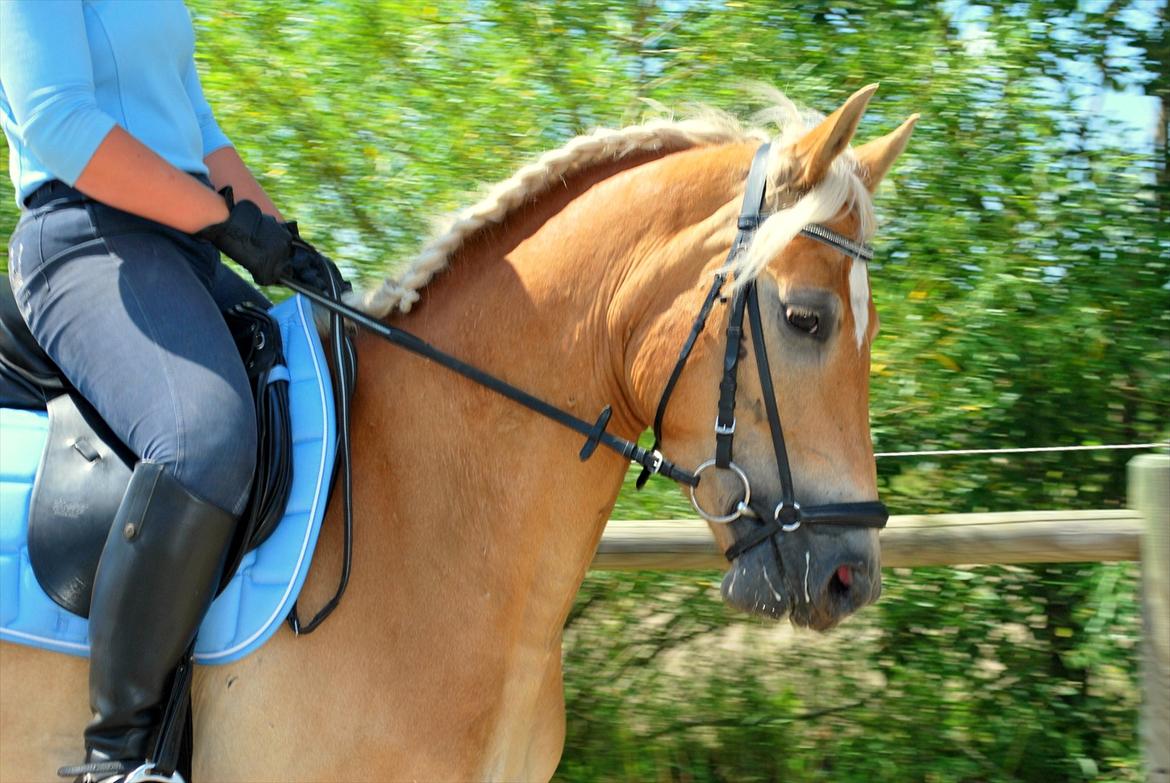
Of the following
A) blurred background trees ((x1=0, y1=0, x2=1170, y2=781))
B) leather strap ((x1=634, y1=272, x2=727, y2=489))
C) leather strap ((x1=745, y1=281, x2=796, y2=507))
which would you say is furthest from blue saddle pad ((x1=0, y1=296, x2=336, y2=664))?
blurred background trees ((x1=0, y1=0, x2=1170, y2=781))

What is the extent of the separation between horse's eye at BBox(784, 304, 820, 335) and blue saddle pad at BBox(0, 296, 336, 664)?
948 mm

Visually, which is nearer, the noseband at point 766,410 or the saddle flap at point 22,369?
the noseband at point 766,410

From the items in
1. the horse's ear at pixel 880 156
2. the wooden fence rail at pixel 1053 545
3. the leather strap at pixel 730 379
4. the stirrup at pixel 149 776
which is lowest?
the wooden fence rail at pixel 1053 545

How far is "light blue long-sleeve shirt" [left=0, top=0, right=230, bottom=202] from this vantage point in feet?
7.16

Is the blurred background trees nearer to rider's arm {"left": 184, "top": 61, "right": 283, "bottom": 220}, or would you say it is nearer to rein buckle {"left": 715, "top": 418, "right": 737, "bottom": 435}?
rider's arm {"left": 184, "top": 61, "right": 283, "bottom": 220}

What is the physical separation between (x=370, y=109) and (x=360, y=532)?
247 centimetres

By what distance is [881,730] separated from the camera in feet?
13.3

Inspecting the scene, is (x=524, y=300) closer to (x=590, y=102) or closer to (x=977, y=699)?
(x=590, y=102)

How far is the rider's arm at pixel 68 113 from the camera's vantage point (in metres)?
2.18

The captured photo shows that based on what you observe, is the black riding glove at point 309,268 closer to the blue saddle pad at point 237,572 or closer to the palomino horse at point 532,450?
the palomino horse at point 532,450

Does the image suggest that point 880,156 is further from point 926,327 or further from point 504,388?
point 926,327

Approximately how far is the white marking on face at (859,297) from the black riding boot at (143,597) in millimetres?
1269

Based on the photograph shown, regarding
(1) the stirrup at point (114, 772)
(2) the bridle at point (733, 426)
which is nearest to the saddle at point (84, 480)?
(2) the bridle at point (733, 426)

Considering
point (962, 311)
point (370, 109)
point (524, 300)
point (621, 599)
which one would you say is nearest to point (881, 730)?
point (621, 599)
